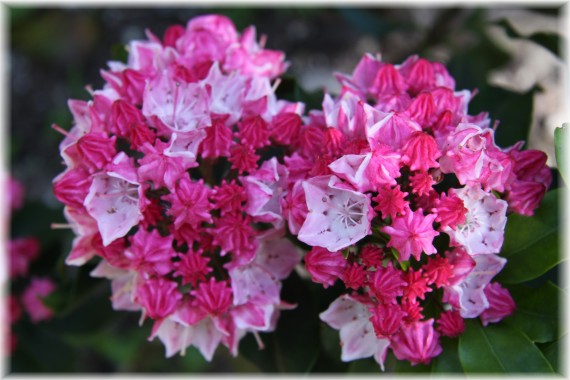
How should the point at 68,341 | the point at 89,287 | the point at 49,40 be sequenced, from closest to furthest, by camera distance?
the point at 89,287, the point at 68,341, the point at 49,40

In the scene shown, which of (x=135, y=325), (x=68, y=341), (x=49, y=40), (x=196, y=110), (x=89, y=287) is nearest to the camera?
(x=196, y=110)

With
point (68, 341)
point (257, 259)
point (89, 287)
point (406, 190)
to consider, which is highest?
point (406, 190)

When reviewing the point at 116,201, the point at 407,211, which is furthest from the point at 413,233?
the point at 116,201

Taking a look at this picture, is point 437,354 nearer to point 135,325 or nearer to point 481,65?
point 481,65

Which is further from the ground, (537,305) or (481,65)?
(481,65)

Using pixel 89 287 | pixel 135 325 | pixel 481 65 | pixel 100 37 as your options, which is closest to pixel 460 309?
pixel 89 287

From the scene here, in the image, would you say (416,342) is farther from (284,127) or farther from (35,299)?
(35,299)

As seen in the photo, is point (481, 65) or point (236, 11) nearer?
point (481, 65)
